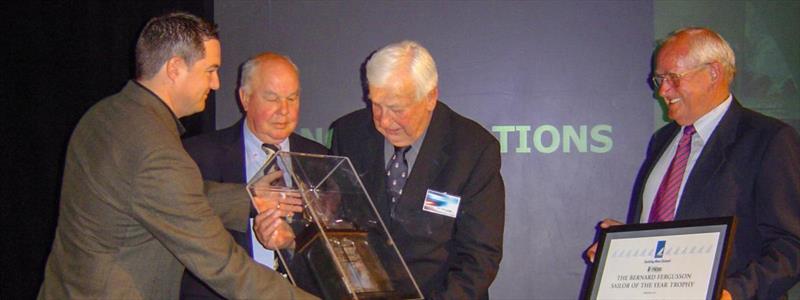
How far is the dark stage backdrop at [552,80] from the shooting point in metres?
3.97

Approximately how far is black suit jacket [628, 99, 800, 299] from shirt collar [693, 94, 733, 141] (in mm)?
39

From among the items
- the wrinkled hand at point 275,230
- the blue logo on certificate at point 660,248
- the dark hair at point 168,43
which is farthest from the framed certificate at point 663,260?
the dark hair at point 168,43

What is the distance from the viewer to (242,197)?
282cm

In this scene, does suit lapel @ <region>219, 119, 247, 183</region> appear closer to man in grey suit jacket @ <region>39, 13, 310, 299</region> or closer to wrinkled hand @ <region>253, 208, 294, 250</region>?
wrinkled hand @ <region>253, 208, 294, 250</region>

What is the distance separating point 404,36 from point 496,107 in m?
0.57

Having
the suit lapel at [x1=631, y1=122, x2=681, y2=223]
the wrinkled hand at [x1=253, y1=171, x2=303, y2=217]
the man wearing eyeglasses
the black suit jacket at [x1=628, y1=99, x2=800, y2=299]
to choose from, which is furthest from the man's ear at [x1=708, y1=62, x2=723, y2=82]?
the wrinkled hand at [x1=253, y1=171, x2=303, y2=217]

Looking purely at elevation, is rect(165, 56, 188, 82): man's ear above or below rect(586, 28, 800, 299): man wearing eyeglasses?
above

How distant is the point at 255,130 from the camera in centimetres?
329

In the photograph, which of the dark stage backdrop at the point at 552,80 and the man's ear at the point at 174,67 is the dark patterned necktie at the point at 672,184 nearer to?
the dark stage backdrop at the point at 552,80

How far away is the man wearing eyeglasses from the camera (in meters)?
2.61

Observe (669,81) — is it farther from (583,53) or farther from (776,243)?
(583,53)

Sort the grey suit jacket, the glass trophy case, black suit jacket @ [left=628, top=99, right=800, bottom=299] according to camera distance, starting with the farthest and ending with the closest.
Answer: black suit jacket @ [left=628, top=99, right=800, bottom=299] → the glass trophy case → the grey suit jacket

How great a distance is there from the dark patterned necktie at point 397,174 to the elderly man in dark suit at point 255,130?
0.45 meters

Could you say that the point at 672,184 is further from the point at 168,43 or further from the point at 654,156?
the point at 168,43
